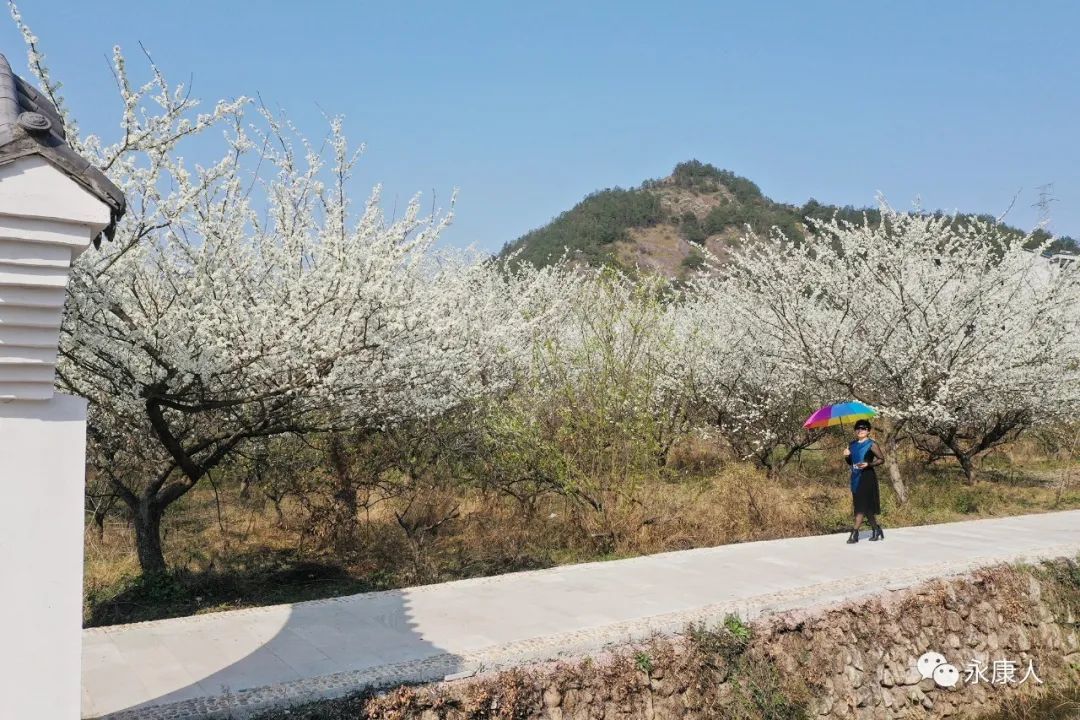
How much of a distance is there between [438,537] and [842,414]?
584 centimetres

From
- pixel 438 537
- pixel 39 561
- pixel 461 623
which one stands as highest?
pixel 39 561

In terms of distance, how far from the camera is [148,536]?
880 cm

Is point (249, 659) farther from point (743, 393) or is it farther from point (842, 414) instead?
point (743, 393)

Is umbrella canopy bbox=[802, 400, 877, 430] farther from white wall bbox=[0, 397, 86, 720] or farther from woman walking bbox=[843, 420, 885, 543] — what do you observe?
white wall bbox=[0, 397, 86, 720]

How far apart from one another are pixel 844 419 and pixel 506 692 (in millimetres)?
7728

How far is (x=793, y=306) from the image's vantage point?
15.1 m

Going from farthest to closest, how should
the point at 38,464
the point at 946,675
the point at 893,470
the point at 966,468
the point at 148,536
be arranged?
the point at 966,468 → the point at 893,470 → the point at 148,536 → the point at 946,675 → the point at 38,464

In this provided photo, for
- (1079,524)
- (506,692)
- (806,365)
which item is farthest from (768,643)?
(806,365)

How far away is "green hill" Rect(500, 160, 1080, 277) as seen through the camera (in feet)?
195

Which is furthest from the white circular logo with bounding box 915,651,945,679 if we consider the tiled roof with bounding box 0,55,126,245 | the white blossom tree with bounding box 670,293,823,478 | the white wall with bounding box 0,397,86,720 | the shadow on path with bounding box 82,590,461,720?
the white blossom tree with bounding box 670,293,823,478

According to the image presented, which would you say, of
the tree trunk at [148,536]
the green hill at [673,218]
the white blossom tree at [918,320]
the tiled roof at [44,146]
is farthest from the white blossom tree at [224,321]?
the green hill at [673,218]

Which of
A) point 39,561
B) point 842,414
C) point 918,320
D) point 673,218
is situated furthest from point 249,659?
point 673,218

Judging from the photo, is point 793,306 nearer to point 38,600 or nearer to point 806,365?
point 806,365

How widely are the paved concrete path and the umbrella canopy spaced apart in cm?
203
